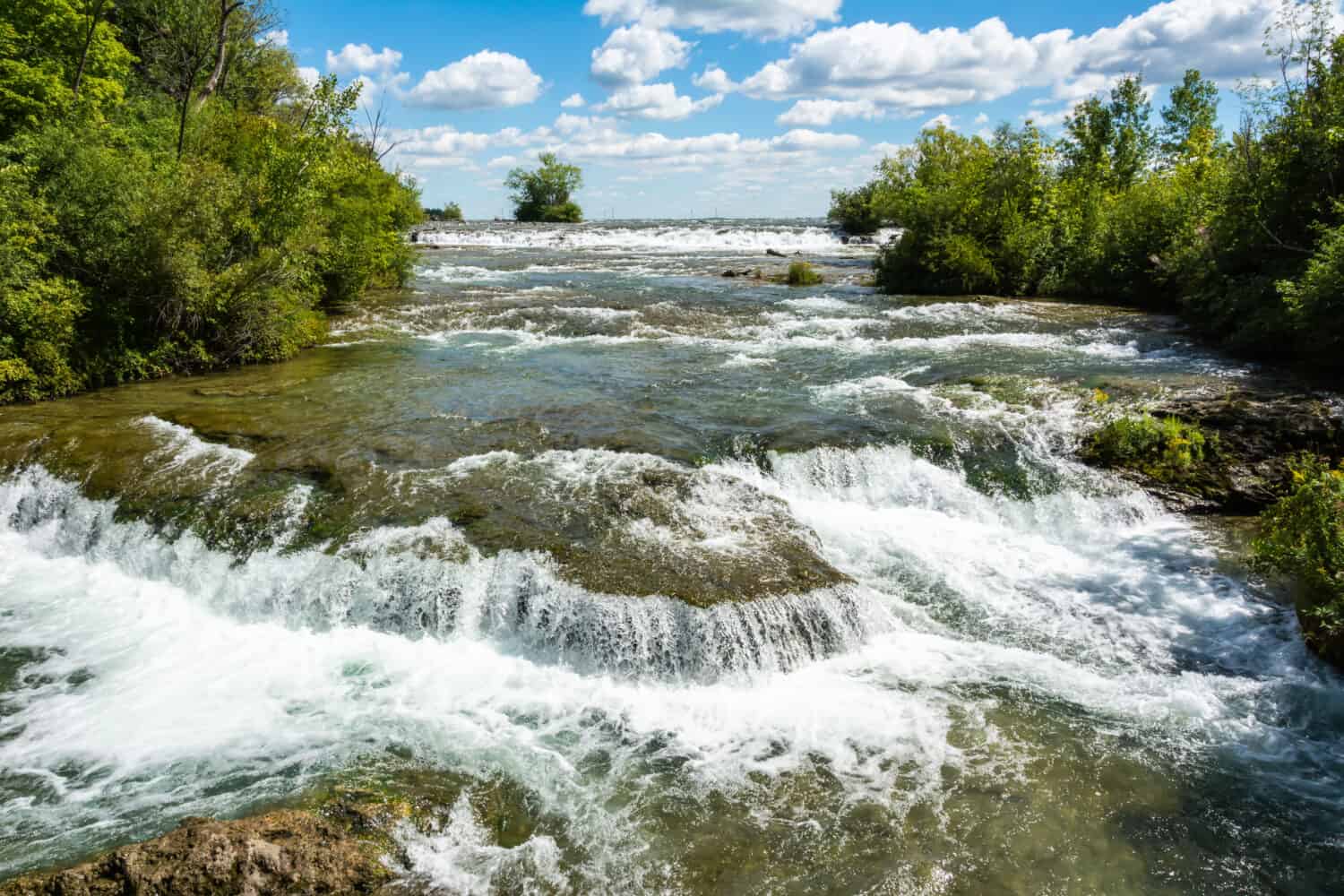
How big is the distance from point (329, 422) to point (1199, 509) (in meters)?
13.4

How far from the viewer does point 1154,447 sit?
11891mm

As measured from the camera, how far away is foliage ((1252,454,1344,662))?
24.9ft

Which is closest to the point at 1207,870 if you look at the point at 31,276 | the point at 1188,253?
the point at 31,276

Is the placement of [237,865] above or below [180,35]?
below

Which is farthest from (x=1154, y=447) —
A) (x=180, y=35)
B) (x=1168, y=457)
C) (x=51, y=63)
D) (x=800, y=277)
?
(x=180, y=35)

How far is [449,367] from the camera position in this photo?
17359 mm

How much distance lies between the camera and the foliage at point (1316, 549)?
24.9ft

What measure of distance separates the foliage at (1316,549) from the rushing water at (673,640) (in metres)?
0.37

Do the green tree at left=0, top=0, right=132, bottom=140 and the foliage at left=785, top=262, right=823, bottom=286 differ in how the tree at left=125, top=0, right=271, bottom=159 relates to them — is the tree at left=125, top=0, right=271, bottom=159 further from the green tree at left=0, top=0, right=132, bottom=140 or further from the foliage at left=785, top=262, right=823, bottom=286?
the foliage at left=785, top=262, right=823, bottom=286

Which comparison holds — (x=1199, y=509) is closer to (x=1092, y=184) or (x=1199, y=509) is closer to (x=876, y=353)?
(x=876, y=353)

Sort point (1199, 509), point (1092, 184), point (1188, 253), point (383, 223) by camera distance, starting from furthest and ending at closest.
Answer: point (1092, 184)
point (383, 223)
point (1188, 253)
point (1199, 509)

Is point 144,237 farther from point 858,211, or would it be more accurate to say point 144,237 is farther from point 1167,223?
point 858,211

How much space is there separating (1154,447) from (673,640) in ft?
28.4

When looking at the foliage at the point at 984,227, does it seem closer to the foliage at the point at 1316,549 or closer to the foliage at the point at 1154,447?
the foliage at the point at 1154,447
